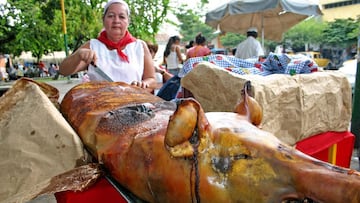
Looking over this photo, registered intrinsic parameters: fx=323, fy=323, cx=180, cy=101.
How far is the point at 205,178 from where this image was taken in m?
0.89

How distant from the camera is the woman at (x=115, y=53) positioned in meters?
2.17

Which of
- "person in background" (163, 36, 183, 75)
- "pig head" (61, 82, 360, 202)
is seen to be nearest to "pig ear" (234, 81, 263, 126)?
"pig head" (61, 82, 360, 202)

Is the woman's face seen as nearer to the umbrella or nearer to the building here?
the umbrella

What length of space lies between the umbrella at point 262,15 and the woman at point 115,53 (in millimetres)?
4535

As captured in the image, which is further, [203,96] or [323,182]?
[203,96]

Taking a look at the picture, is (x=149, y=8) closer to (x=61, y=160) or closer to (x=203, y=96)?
(x=203, y=96)

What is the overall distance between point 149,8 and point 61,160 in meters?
6.33

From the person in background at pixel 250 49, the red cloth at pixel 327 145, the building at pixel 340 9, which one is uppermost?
the building at pixel 340 9

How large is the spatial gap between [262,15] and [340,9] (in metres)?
38.3

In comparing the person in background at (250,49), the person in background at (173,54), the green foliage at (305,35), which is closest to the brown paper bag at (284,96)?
the person in background at (250,49)

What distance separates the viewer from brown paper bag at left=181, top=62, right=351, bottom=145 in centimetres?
198

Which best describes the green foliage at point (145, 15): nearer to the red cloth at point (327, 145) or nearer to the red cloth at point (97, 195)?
the red cloth at point (327, 145)

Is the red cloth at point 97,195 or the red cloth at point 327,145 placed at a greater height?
the red cloth at point 97,195

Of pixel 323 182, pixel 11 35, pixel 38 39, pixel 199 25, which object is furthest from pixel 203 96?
pixel 199 25
